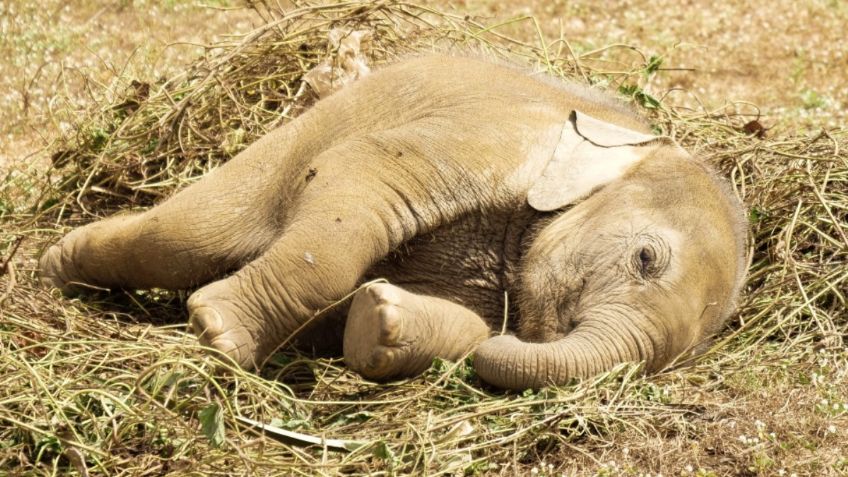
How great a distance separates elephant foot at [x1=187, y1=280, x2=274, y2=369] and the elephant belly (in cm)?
63

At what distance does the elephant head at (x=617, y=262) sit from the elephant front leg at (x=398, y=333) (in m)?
0.22

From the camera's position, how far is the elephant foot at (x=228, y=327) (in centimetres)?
455

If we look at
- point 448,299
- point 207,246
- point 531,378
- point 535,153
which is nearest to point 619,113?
point 535,153

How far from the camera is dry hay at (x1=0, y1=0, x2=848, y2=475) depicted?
4.16 m

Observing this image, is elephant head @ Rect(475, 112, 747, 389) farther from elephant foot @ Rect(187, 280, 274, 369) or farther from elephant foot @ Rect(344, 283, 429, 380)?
elephant foot @ Rect(187, 280, 274, 369)

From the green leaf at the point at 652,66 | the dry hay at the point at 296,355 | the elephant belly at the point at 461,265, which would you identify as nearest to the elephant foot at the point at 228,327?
the dry hay at the point at 296,355

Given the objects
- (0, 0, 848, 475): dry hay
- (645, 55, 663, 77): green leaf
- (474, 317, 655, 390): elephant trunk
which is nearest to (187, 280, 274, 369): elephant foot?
(0, 0, 848, 475): dry hay

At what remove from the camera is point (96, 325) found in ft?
17.4

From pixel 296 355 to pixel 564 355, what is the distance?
123 centimetres

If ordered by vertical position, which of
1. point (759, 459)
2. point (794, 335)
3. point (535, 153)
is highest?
point (535, 153)

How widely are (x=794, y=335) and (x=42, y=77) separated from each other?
19.0ft

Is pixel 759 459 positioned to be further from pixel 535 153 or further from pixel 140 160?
pixel 140 160

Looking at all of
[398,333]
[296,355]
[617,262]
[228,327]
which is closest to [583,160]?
[617,262]

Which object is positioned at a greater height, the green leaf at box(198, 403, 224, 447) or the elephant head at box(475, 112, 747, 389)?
the green leaf at box(198, 403, 224, 447)
